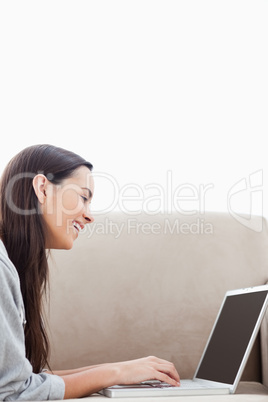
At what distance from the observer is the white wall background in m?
2.18

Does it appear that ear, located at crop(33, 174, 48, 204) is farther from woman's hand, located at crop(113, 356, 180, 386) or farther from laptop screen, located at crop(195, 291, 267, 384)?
laptop screen, located at crop(195, 291, 267, 384)

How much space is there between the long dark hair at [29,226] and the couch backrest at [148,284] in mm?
255

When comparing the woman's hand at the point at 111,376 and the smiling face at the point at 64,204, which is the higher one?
the smiling face at the point at 64,204

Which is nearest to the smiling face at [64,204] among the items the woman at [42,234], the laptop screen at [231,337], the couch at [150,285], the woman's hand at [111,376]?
the woman at [42,234]

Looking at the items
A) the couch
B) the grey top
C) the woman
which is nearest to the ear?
the woman

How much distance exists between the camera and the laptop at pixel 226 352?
1.13 m

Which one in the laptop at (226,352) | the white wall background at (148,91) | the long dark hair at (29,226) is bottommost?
the laptop at (226,352)

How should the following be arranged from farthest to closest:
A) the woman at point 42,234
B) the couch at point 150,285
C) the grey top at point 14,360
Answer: the couch at point 150,285, the woman at point 42,234, the grey top at point 14,360

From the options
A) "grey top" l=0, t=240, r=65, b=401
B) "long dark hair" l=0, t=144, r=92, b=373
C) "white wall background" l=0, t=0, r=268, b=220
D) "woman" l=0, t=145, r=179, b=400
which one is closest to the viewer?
"grey top" l=0, t=240, r=65, b=401

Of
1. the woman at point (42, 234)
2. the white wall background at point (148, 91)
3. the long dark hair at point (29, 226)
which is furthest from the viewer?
the white wall background at point (148, 91)

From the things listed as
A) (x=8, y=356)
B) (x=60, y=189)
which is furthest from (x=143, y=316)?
(x=8, y=356)

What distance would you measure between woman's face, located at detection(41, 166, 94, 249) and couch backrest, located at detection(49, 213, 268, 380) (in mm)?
233

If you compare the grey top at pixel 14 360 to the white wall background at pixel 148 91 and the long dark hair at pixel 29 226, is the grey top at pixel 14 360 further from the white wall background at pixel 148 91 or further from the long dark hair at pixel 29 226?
the white wall background at pixel 148 91

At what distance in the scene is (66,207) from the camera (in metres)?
1.36
